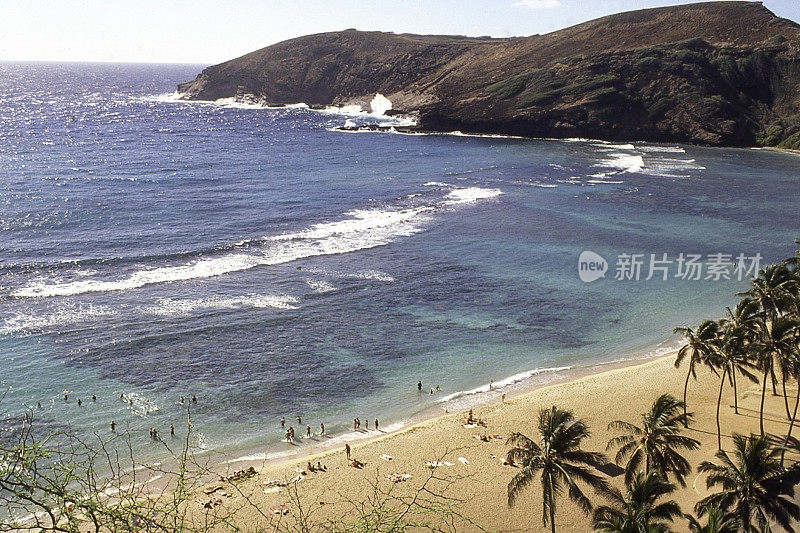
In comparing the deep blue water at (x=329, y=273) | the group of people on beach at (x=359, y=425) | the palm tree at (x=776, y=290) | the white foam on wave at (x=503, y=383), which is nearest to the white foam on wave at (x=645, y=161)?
the deep blue water at (x=329, y=273)

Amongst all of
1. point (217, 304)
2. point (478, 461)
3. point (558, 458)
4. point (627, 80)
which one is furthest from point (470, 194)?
point (558, 458)

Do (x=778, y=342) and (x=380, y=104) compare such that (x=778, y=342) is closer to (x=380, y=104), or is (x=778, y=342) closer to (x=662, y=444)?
(x=662, y=444)

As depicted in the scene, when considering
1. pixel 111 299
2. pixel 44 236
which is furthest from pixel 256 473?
pixel 44 236

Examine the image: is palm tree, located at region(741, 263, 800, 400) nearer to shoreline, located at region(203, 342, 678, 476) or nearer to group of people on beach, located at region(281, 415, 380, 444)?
shoreline, located at region(203, 342, 678, 476)

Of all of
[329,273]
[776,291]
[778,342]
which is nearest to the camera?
[778,342]

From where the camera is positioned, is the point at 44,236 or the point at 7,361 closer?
the point at 7,361

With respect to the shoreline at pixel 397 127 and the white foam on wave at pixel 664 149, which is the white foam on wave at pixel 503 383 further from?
the shoreline at pixel 397 127

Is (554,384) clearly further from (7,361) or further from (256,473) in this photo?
(7,361)
